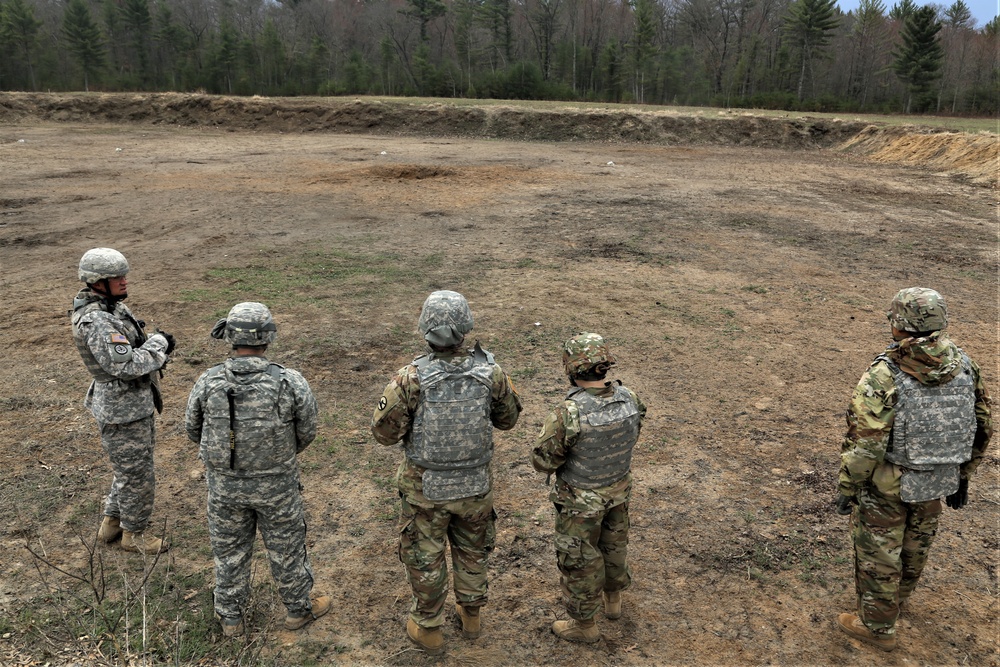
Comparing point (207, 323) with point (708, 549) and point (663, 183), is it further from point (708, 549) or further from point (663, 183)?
point (663, 183)

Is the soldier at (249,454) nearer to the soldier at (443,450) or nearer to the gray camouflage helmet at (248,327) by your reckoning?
the gray camouflage helmet at (248,327)

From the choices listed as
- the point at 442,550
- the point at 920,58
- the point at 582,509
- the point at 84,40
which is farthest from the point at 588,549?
the point at 84,40

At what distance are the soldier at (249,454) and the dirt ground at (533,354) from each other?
0.37m

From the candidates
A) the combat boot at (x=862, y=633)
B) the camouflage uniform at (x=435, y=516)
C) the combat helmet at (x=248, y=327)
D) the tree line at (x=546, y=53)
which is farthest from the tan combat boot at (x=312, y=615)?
the tree line at (x=546, y=53)

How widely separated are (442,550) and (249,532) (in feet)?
3.61

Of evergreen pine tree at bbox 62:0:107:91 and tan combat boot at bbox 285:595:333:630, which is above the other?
evergreen pine tree at bbox 62:0:107:91

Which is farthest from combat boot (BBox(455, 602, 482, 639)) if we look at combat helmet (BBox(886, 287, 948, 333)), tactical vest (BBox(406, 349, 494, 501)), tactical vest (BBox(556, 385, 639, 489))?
combat helmet (BBox(886, 287, 948, 333))

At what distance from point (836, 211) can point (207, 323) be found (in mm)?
13869

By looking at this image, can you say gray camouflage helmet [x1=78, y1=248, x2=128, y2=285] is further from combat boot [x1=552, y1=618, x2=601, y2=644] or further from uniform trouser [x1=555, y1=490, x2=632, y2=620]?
combat boot [x1=552, y1=618, x2=601, y2=644]

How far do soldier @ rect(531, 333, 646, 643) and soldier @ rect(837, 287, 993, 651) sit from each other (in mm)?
1244

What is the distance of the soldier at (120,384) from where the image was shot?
14.2 ft

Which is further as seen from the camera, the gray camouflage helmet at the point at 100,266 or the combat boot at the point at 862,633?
the gray camouflage helmet at the point at 100,266

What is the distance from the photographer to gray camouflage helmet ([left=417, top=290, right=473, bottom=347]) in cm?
359

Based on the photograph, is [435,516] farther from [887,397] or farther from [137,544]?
[887,397]
